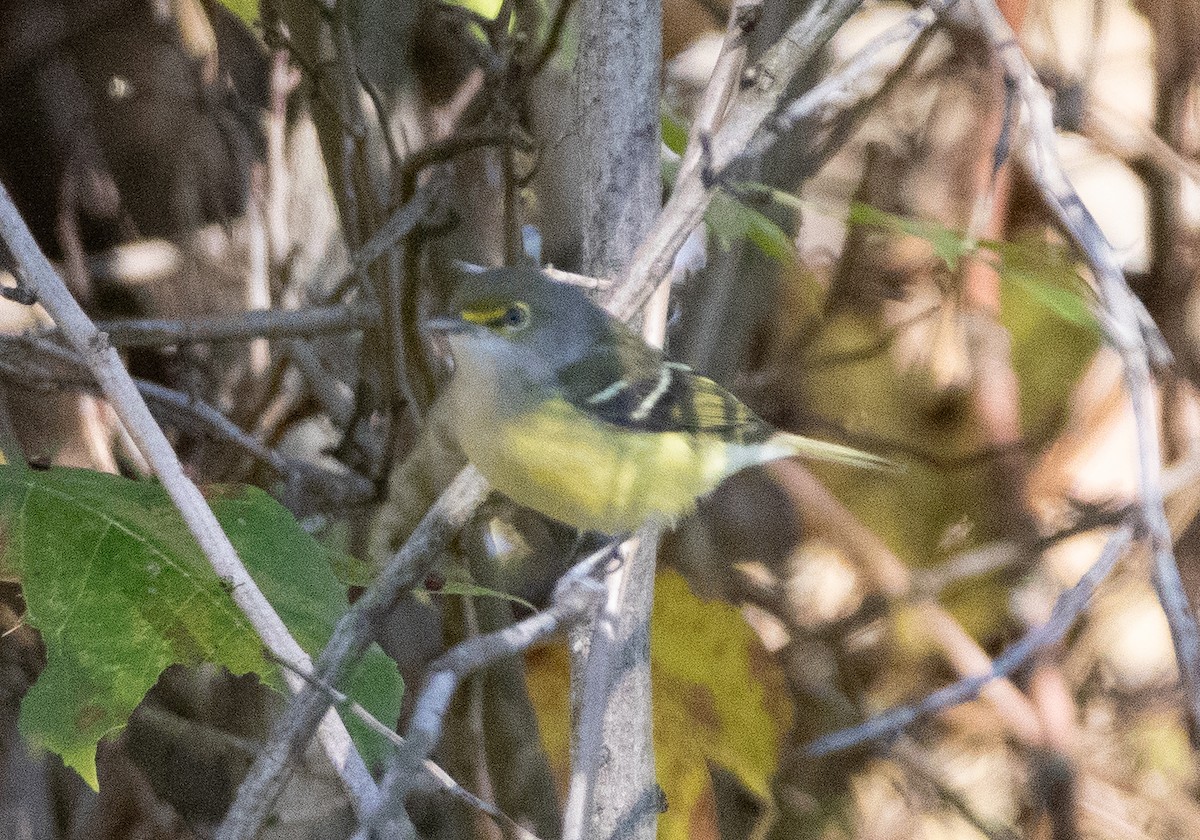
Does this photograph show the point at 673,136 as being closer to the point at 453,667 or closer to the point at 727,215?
the point at 727,215

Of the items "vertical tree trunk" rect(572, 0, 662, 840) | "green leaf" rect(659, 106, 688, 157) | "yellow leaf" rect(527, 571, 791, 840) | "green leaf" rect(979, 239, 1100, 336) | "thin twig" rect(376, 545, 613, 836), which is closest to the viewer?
"thin twig" rect(376, 545, 613, 836)

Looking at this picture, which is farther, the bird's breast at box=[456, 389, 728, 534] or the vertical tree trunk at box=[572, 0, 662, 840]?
the bird's breast at box=[456, 389, 728, 534]

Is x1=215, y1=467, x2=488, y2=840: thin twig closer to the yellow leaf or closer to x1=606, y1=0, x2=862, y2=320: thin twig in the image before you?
x1=606, y1=0, x2=862, y2=320: thin twig

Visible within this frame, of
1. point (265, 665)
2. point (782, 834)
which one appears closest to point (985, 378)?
point (782, 834)

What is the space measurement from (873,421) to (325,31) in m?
1.55

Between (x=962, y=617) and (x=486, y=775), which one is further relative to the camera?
(x=962, y=617)

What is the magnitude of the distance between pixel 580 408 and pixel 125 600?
864mm

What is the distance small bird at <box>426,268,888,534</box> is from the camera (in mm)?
1669

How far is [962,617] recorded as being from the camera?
2578 millimetres

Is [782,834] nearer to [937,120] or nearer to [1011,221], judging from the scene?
[1011,221]

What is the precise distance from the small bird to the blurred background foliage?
4.3 inches

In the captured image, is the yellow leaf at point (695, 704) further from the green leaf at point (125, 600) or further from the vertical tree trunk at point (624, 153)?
the green leaf at point (125, 600)

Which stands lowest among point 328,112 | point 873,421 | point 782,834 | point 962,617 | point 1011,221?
point 782,834

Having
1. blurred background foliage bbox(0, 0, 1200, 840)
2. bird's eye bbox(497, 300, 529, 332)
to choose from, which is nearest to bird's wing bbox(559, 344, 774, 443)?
bird's eye bbox(497, 300, 529, 332)
